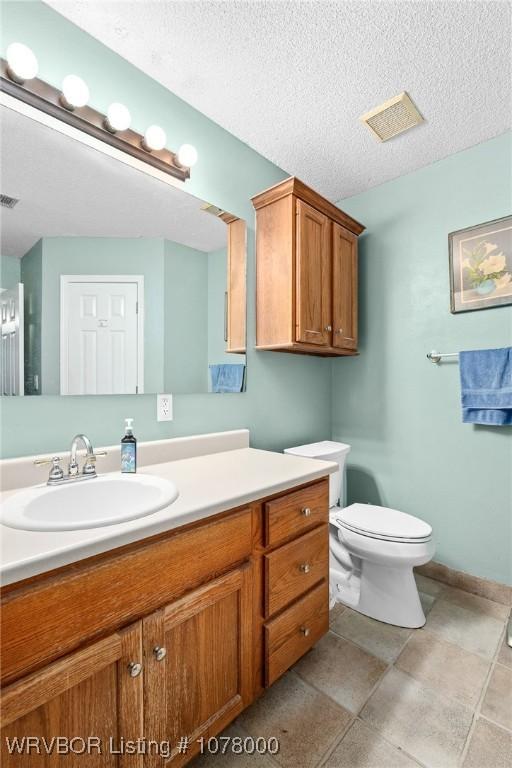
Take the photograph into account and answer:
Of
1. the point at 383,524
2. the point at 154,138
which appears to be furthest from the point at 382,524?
the point at 154,138

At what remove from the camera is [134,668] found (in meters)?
0.81

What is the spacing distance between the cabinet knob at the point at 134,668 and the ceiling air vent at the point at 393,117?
91.3 inches

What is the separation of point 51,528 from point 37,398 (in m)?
0.57

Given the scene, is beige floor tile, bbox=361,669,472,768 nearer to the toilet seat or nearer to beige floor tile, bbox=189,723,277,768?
beige floor tile, bbox=189,723,277,768

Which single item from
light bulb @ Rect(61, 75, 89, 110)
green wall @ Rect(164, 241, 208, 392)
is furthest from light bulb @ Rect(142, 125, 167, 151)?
green wall @ Rect(164, 241, 208, 392)

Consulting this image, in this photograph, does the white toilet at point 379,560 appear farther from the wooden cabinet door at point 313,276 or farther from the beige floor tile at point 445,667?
the wooden cabinet door at point 313,276

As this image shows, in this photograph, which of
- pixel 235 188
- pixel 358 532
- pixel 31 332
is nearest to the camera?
pixel 31 332

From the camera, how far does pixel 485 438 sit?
75.5 inches

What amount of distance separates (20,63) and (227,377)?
132 cm

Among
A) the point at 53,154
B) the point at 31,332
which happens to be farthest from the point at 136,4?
A: the point at 31,332

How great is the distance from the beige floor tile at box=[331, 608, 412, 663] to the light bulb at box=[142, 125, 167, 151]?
7.45 feet

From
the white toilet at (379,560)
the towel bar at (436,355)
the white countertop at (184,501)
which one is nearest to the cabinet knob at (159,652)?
the white countertop at (184,501)

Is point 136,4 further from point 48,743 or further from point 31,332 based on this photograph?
point 48,743

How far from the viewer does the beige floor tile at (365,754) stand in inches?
41.9
